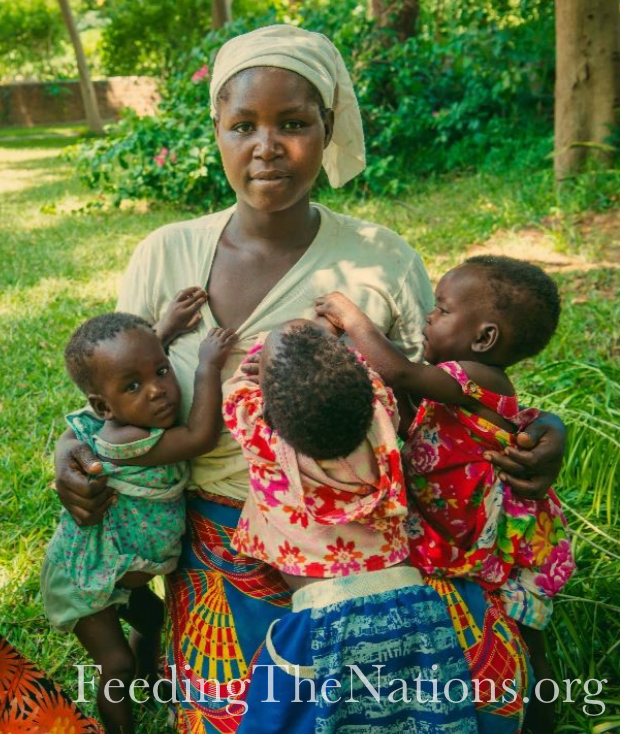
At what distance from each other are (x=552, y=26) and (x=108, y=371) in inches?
295

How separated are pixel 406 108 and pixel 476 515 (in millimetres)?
7161

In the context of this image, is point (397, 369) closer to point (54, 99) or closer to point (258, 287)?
point (258, 287)

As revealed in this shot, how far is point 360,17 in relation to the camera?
8.83 m

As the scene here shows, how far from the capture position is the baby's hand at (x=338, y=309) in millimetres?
1861

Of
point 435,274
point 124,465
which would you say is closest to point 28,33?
point 435,274

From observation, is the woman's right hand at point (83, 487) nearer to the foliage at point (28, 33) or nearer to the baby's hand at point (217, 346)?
the baby's hand at point (217, 346)

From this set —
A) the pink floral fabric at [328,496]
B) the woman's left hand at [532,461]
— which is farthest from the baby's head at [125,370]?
the woman's left hand at [532,461]

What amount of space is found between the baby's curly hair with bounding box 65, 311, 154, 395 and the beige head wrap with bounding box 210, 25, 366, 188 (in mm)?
617

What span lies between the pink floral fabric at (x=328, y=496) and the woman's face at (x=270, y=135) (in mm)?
537

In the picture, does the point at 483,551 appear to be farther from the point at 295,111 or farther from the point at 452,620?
the point at 295,111

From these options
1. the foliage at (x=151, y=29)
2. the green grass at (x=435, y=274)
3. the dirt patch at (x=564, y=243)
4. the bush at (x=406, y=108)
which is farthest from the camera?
the foliage at (x=151, y=29)

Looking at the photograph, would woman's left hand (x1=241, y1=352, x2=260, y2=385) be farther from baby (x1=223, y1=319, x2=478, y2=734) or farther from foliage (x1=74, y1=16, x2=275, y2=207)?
foliage (x1=74, y1=16, x2=275, y2=207)

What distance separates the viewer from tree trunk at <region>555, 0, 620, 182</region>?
20.3ft

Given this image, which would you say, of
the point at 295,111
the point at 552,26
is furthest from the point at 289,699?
the point at 552,26
